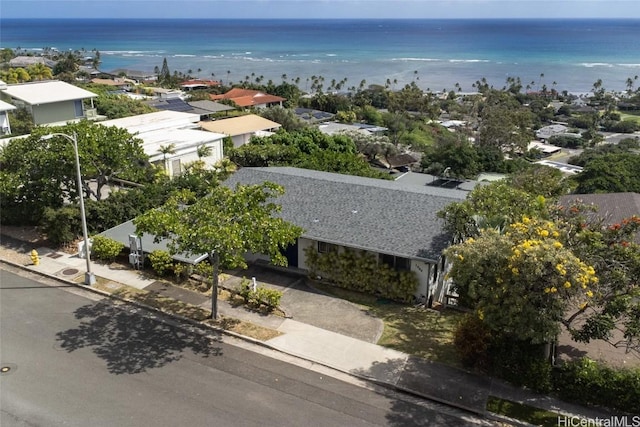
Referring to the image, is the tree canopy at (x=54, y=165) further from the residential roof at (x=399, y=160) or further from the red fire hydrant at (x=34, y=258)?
the residential roof at (x=399, y=160)

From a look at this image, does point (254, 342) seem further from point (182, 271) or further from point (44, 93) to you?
point (44, 93)

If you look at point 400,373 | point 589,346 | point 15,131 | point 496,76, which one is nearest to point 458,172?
point 589,346

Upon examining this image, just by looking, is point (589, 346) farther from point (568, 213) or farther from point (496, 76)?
point (496, 76)

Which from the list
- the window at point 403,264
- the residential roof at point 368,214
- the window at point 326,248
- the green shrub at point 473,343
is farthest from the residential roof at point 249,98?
the green shrub at point 473,343

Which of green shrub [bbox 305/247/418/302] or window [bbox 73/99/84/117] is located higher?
window [bbox 73/99/84/117]

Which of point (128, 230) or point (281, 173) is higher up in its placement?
point (281, 173)

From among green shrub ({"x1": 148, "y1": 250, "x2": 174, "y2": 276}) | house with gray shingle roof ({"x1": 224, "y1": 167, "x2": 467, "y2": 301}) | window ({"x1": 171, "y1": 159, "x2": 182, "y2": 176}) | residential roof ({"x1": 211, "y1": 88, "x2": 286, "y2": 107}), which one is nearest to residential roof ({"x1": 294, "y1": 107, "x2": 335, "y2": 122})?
residential roof ({"x1": 211, "y1": 88, "x2": 286, "y2": 107})

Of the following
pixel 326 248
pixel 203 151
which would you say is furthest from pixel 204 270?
pixel 203 151

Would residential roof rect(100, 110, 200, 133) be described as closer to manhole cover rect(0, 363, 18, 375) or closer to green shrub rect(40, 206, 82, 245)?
green shrub rect(40, 206, 82, 245)
